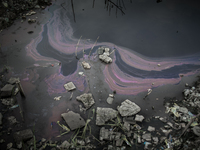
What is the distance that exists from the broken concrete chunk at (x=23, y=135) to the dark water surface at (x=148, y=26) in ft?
7.03

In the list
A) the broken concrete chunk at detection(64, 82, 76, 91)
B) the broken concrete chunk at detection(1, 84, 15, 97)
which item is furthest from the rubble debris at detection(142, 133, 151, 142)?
the broken concrete chunk at detection(1, 84, 15, 97)

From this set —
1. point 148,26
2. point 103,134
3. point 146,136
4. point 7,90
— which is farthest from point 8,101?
point 148,26

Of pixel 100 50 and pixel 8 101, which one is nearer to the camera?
pixel 8 101

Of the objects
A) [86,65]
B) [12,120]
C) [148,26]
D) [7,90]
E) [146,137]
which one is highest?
[148,26]

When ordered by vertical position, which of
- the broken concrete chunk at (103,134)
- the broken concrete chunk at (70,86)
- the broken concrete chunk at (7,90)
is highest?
the broken concrete chunk at (7,90)

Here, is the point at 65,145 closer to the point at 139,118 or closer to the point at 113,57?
the point at 139,118

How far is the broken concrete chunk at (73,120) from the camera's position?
216cm

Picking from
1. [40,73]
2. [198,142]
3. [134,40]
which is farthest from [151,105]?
[40,73]

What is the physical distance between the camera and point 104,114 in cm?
228

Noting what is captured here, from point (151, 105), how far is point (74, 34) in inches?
86.2

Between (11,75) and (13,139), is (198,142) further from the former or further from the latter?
(11,75)

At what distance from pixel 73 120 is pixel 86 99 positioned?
0.39 m

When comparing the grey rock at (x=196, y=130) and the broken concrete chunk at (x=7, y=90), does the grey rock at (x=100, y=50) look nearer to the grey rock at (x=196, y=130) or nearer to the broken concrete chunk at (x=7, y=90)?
the broken concrete chunk at (x=7, y=90)

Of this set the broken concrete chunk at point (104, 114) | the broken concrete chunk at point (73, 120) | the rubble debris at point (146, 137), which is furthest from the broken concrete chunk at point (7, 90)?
the rubble debris at point (146, 137)
